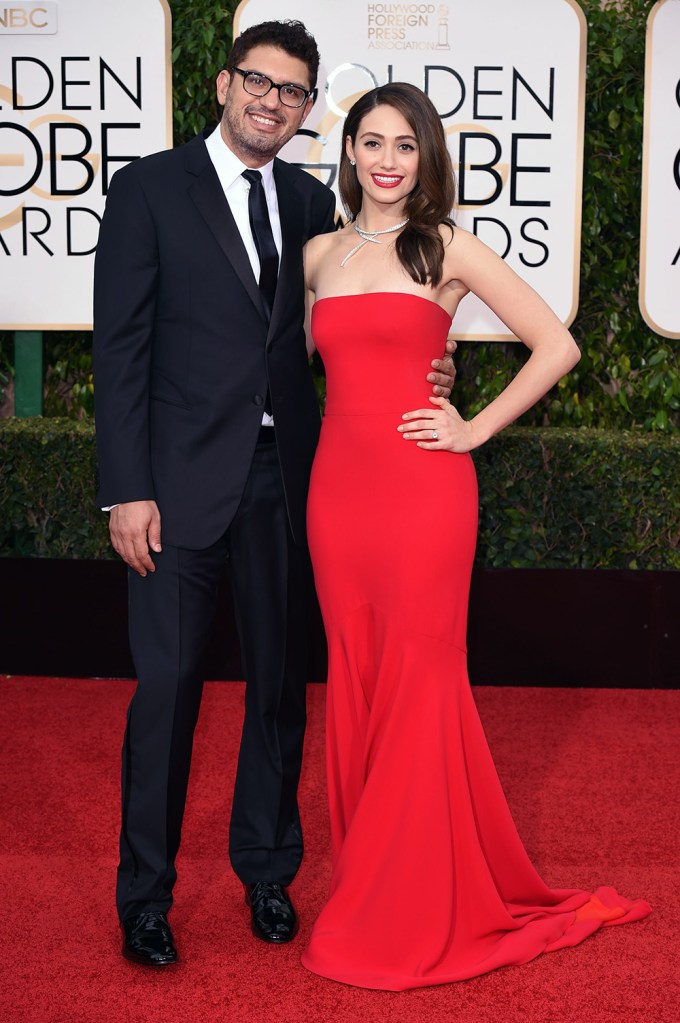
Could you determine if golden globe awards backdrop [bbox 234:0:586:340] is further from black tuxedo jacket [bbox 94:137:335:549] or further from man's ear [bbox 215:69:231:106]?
black tuxedo jacket [bbox 94:137:335:549]

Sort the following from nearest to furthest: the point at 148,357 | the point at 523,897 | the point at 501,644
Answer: the point at 148,357
the point at 523,897
the point at 501,644

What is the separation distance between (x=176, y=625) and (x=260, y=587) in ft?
0.78

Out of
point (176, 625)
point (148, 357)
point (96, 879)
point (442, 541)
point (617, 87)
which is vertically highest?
point (617, 87)

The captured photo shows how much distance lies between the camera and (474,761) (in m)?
2.68

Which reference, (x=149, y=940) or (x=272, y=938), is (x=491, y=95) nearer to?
(x=272, y=938)

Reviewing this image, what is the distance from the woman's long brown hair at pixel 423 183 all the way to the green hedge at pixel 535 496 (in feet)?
8.13

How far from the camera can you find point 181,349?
8.67ft

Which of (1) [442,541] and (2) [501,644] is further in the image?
(2) [501,644]

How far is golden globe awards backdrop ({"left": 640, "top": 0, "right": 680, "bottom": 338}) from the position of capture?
5.02 meters

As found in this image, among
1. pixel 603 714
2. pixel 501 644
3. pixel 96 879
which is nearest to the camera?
pixel 96 879

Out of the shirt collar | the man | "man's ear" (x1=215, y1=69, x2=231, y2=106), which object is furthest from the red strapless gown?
"man's ear" (x1=215, y1=69, x2=231, y2=106)

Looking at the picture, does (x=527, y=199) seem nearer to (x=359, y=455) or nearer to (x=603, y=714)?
(x=603, y=714)

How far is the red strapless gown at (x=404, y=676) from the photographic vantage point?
8.46 ft

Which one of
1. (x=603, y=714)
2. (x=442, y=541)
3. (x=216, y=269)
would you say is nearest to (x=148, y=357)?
(x=216, y=269)
